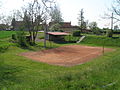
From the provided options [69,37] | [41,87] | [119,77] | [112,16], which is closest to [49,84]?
[41,87]

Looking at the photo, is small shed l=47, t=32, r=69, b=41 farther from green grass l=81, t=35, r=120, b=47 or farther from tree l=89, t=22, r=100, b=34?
tree l=89, t=22, r=100, b=34

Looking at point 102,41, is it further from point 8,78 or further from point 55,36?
point 8,78

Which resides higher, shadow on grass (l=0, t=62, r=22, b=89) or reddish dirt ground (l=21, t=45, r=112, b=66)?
shadow on grass (l=0, t=62, r=22, b=89)

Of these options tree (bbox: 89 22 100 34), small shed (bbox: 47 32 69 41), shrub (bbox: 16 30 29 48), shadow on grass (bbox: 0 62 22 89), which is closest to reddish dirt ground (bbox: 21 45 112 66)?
shrub (bbox: 16 30 29 48)

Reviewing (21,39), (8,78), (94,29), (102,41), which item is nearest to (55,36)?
(102,41)

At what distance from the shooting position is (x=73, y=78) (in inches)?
230

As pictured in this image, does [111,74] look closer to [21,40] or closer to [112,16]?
[112,16]

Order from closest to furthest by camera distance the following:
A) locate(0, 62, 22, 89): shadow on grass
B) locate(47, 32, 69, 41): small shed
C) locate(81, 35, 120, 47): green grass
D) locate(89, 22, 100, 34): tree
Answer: locate(0, 62, 22, 89): shadow on grass < locate(81, 35, 120, 47): green grass < locate(47, 32, 69, 41): small shed < locate(89, 22, 100, 34): tree

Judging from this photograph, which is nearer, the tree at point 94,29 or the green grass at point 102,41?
the green grass at point 102,41

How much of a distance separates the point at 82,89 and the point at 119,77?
2058 mm

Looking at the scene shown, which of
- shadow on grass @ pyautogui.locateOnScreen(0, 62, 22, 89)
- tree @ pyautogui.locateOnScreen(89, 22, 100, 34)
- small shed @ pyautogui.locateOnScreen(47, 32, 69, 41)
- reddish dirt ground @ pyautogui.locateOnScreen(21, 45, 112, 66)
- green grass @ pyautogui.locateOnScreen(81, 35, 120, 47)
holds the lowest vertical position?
reddish dirt ground @ pyautogui.locateOnScreen(21, 45, 112, 66)

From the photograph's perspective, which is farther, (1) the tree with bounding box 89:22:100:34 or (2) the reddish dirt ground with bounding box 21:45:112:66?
(1) the tree with bounding box 89:22:100:34

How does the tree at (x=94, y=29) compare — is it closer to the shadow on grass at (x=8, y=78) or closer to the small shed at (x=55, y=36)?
the small shed at (x=55, y=36)

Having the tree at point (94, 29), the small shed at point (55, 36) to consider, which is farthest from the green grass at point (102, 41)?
the tree at point (94, 29)
